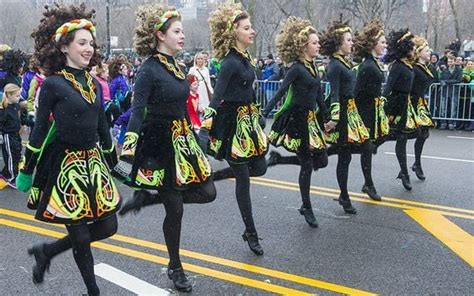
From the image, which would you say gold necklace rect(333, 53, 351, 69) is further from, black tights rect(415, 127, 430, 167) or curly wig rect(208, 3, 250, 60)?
black tights rect(415, 127, 430, 167)

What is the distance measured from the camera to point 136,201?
17.2ft

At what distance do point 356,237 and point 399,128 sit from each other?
255cm

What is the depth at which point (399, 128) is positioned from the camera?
794 centimetres

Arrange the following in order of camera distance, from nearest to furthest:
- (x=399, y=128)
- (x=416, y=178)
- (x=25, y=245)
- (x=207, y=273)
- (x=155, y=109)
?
(x=155, y=109)
(x=207, y=273)
(x=25, y=245)
(x=399, y=128)
(x=416, y=178)

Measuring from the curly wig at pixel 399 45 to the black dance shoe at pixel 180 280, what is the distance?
4578 millimetres

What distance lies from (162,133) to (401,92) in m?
4.42

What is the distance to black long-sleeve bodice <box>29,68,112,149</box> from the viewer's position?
3984 millimetres

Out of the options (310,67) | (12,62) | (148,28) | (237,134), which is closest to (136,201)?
(237,134)

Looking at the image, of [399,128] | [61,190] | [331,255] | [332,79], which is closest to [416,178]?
[399,128]

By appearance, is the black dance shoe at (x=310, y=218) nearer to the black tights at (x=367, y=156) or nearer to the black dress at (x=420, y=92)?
the black tights at (x=367, y=156)

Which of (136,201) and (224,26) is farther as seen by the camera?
(224,26)

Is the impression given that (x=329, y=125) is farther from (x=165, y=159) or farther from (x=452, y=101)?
(x=452, y=101)

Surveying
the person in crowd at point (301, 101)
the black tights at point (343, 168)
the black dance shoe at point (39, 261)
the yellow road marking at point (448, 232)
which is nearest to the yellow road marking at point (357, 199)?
the yellow road marking at point (448, 232)

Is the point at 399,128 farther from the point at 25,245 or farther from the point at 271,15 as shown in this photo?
the point at 271,15
